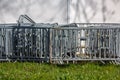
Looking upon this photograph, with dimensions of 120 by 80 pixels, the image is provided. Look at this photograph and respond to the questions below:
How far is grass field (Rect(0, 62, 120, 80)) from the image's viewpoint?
32.0 ft

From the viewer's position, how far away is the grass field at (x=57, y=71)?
9.77 m

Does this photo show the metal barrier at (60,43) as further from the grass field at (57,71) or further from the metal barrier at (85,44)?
the grass field at (57,71)

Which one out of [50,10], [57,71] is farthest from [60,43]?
[50,10]

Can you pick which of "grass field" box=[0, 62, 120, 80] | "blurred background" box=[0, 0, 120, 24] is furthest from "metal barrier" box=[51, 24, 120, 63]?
"blurred background" box=[0, 0, 120, 24]

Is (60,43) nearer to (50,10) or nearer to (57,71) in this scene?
(57,71)

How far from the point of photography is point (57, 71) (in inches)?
427

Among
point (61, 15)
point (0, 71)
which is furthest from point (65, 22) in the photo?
point (0, 71)

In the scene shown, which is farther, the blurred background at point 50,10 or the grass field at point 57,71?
the blurred background at point 50,10

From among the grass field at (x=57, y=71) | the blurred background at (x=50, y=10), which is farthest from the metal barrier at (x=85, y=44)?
the blurred background at (x=50, y=10)

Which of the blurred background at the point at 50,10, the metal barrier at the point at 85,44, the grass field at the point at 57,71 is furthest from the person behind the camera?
the blurred background at the point at 50,10

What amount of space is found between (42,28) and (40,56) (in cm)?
87

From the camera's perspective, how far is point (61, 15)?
16.3 meters

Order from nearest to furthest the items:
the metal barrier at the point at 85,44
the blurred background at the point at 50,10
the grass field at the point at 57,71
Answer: the grass field at the point at 57,71 → the metal barrier at the point at 85,44 → the blurred background at the point at 50,10

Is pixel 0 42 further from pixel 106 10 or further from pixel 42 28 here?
pixel 106 10
